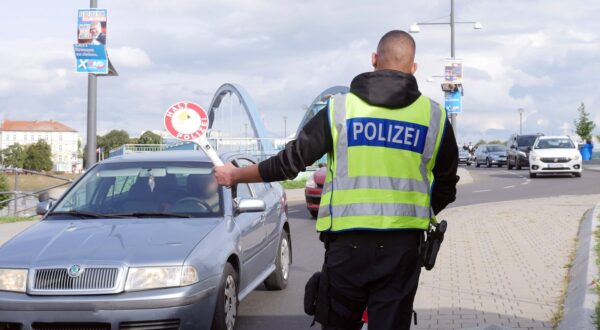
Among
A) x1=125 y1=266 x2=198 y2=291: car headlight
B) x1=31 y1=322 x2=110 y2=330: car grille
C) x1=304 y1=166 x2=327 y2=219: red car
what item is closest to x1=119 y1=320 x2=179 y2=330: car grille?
x1=31 y1=322 x2=110 y2=330: car grille

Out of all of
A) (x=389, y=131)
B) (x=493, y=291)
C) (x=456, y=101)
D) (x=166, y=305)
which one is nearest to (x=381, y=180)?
(x=389, y=131)

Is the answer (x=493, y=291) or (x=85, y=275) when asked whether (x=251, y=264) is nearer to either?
(x=85, y=275)

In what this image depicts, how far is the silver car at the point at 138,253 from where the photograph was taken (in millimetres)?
5348

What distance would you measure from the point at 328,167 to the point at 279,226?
191 inches

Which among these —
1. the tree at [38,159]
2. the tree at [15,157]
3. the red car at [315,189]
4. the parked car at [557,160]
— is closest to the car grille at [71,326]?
the red car at [315,189]

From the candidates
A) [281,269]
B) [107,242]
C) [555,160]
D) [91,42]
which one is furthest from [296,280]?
[555,160]

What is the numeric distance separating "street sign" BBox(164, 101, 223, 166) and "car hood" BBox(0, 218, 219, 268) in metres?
1.45

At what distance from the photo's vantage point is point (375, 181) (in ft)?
11.5

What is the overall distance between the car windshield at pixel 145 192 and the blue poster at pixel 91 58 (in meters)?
8.70

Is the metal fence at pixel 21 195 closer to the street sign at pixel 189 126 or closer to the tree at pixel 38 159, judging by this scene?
the street sign at pixel 189 126

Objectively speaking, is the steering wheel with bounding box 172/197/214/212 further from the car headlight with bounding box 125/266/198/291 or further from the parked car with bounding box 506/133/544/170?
the parked car with bounding box 506/133/544/170

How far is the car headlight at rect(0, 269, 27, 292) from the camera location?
18.0 feet

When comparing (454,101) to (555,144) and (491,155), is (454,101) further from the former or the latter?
(491,155)

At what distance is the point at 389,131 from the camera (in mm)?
3518
